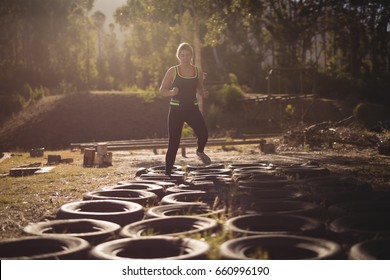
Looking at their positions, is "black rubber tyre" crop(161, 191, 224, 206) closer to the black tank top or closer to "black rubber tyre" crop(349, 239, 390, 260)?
the black tank top

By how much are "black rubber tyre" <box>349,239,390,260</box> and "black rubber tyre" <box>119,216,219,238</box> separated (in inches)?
52.5

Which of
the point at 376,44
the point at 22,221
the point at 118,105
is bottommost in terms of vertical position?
the point at 22,221

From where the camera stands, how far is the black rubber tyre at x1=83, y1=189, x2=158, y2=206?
6.25 m

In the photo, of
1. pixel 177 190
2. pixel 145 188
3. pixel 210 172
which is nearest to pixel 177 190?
pixel 177 190

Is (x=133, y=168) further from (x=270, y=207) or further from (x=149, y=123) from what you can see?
(x=149, y=123)

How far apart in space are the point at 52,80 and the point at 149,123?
11.4 m

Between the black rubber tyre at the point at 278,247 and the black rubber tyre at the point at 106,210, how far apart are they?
1.58 metres

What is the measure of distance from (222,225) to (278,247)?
0.88 metres

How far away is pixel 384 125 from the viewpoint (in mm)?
17938

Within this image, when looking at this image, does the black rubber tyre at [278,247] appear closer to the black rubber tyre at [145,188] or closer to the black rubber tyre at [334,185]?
the black rubber tyre at [334,185]

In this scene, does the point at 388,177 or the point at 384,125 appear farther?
the point at 384,125

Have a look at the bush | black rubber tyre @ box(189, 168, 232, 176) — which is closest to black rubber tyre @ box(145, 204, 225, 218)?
black rubber tyre @ box(189, 168, 232, 176)

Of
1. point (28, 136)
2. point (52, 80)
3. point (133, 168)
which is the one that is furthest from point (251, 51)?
point (133, 168)

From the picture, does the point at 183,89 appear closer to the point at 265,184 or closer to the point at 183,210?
the point at 265,184
